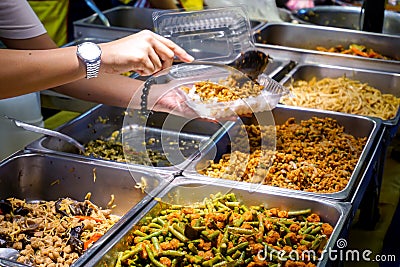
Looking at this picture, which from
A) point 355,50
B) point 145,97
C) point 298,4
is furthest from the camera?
point 298,4

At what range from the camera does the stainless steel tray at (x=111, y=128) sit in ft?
7.70

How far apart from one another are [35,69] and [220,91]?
0.68 m

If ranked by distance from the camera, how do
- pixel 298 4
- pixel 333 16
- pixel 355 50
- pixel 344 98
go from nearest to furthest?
pixel 344 98, pixel 355 50, pixel 333 16, pixel 298 4

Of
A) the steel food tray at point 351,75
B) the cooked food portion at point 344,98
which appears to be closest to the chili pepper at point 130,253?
the cooked food portion at point 344,98

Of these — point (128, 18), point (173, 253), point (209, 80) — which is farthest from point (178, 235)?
point (128, 18)

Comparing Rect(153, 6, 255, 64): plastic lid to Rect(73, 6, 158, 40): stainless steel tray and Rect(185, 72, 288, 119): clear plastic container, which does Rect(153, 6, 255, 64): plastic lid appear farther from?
Rect(73, 6, 158, 40): stainless steel tray

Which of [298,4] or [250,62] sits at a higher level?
[250,62]

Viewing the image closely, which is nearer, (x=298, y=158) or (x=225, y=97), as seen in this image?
(x=225, y=97)

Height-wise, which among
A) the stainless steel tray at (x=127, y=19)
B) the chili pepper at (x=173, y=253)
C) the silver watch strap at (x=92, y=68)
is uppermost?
the silver watch strap at (x=92, y=68)

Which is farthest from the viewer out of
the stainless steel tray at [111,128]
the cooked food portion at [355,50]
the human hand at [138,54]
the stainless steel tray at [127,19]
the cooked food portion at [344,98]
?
the stainless steel tray at [127,19]

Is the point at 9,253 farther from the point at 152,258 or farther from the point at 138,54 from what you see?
the point at 138,54

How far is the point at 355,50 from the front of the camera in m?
3.56

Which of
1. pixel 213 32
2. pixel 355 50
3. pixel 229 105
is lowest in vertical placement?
pixel 355 50

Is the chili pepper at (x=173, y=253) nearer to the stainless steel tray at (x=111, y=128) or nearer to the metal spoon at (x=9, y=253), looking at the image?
the metal spoon at (x=9, y=253)
